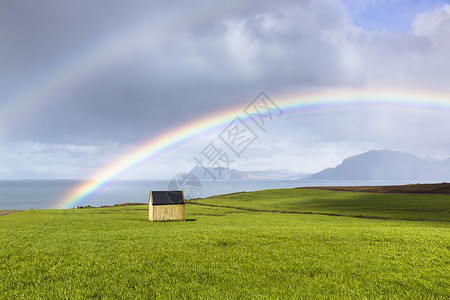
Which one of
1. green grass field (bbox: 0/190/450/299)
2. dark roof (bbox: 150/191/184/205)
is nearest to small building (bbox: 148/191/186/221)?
dark roof (bbox: 150/191/184/205)

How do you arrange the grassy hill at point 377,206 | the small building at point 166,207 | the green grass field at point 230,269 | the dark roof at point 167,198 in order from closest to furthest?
the green grass field at point 230,269, the small building at point 166,207, the dark roof at point 167,198, the grassy hill at point 377,206

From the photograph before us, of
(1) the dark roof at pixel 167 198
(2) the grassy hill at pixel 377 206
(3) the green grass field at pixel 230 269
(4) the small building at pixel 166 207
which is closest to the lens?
(3) the green grass field at pixel 230 269

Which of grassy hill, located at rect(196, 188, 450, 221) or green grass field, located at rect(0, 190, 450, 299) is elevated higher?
green grass field, located at rect(0, 190, 450, 299)

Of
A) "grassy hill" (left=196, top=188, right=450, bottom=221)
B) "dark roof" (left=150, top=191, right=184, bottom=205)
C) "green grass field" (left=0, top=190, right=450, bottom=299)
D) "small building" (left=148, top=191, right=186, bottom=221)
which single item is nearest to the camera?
"green grass field" (left=0, top=190, right=450, bottom=299)

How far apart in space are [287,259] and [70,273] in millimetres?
9659

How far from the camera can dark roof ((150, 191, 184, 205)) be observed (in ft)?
135

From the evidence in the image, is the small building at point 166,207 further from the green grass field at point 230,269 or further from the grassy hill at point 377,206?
the grassy hill at point 377,206

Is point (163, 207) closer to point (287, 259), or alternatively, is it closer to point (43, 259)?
point (43, 259)

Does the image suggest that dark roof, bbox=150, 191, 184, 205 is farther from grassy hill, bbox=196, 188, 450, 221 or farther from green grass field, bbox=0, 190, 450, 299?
grassy hill, bbox=196, 188, 450, 221

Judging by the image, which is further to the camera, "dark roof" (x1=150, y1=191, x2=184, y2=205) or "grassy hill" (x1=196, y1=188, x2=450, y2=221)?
"grassy hill" (x1=196, y1=188, x2=450, y2=221)

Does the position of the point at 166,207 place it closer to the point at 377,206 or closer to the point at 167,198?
the point at 167,198

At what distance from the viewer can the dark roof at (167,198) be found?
135 ft

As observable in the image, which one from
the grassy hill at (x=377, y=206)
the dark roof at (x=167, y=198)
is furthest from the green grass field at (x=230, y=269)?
the grassy hill at (x=377, y=206)

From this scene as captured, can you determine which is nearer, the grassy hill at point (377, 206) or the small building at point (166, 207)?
the small building at point (166, 207)
